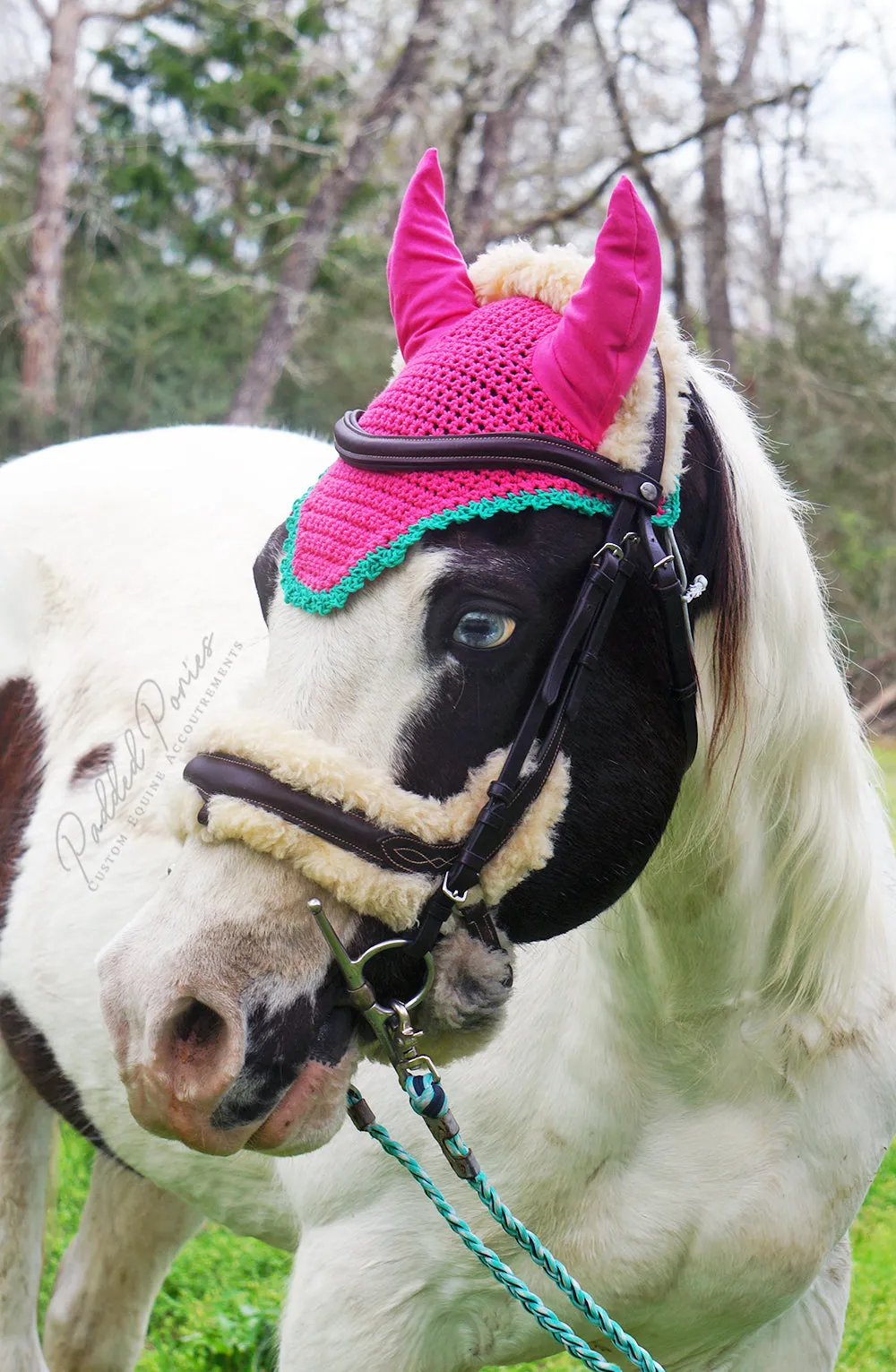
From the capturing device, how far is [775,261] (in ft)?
65.3

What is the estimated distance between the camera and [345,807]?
141 centimetres

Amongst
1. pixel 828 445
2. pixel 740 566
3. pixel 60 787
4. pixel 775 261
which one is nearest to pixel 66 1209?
pixel 60 787

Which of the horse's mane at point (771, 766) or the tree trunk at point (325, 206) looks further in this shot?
the tree trunk at point (325, 206)

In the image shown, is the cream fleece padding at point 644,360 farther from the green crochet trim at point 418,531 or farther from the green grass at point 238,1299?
the green grass at point 238,1299

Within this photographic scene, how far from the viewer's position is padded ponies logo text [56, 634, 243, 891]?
8.43 ft

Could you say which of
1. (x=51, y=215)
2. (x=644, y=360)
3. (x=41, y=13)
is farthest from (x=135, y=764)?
(x=41, y=13)

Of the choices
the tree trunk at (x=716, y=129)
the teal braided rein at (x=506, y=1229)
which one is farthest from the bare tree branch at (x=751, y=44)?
the teal braided rein at (x=506, y=1229)

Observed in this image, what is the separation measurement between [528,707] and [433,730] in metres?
0.12

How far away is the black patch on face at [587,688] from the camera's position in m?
1.47

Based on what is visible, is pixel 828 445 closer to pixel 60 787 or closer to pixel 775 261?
pixel 775 261

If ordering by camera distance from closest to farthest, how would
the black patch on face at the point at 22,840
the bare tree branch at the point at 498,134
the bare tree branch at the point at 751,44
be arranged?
the black patch on face at the point at 22,840 < the bare tree branch at the point at 498,134 < the bare tree branch at the point at 751,44

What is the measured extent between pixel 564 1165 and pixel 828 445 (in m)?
15.7

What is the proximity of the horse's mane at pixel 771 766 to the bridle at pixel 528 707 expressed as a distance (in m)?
0.13

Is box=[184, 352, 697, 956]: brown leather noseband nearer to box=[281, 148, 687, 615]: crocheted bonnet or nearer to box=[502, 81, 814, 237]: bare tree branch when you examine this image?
box=[281, 148, 687, 615]: crocheted bonnet
